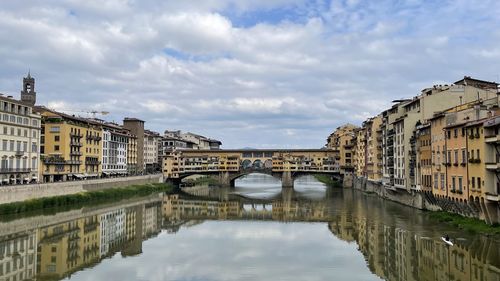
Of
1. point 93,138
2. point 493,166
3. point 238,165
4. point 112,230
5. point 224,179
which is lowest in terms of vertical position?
point 112,230

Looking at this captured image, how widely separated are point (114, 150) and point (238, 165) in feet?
90.8

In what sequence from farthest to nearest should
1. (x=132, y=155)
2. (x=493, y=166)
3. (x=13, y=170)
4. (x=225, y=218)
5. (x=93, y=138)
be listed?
(x=132, y=155), (x=93, y=138), (x=13, y=170), (x=225, y=218), (x=493, y=166)

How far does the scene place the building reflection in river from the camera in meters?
27.4

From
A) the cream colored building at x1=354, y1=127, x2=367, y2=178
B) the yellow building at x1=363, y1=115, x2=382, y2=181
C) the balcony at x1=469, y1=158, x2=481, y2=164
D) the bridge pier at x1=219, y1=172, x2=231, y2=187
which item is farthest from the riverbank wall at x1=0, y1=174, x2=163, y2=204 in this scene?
the balcony at x1=469, y1=158, x2=481, y2=164

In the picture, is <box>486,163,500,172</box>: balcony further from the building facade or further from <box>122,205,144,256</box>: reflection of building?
the building facade

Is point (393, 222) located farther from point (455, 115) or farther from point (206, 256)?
point (206, 256)

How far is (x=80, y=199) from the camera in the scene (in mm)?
60312

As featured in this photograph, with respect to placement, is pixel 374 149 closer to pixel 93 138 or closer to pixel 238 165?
pixel 238 165

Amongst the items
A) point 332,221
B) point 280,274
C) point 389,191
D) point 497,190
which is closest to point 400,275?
point 280,274

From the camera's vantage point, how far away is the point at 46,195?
179 ft

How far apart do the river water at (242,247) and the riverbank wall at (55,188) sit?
12.6 ft

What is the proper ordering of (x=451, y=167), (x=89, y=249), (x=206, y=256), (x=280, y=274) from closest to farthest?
1. (x=280, y=274)
2. (x=206, y=256)
3. (x=89, y=249)
4. (x=451, y=167)

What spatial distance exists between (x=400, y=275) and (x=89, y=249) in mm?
20194

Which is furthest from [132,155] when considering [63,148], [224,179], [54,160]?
[54,160]
